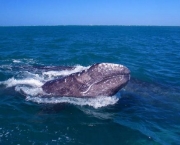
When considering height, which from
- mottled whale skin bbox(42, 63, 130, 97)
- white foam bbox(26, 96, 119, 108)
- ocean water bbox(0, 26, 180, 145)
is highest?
mottled whale skin bbox(42, 63, 130, 97)

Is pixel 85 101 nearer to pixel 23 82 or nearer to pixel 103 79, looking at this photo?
pixel 103 79

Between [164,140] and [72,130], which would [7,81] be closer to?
[72,130]

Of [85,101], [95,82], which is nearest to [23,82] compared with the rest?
[85,101]

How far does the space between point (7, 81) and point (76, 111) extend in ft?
18.0

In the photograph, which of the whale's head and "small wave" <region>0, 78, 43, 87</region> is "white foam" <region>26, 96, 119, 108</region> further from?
"small wave" <region>0, 78, 43, 87</region>

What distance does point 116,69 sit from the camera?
9.45 m

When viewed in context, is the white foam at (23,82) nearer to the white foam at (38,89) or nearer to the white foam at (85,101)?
the white foam at (38,89)

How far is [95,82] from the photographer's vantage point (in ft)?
31.8

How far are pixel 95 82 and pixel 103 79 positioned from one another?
338mm

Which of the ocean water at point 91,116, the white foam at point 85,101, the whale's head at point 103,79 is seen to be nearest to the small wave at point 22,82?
the ocean water at point 91,116

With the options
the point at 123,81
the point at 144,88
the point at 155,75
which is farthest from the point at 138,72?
the point at 123,81

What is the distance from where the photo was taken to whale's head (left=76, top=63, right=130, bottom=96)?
31.0 ft

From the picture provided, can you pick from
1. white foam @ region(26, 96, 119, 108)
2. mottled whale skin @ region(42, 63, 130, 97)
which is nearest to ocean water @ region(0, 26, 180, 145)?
white foam @ region(26, 96, 119, 108)

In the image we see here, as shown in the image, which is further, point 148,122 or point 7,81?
point 7,81
